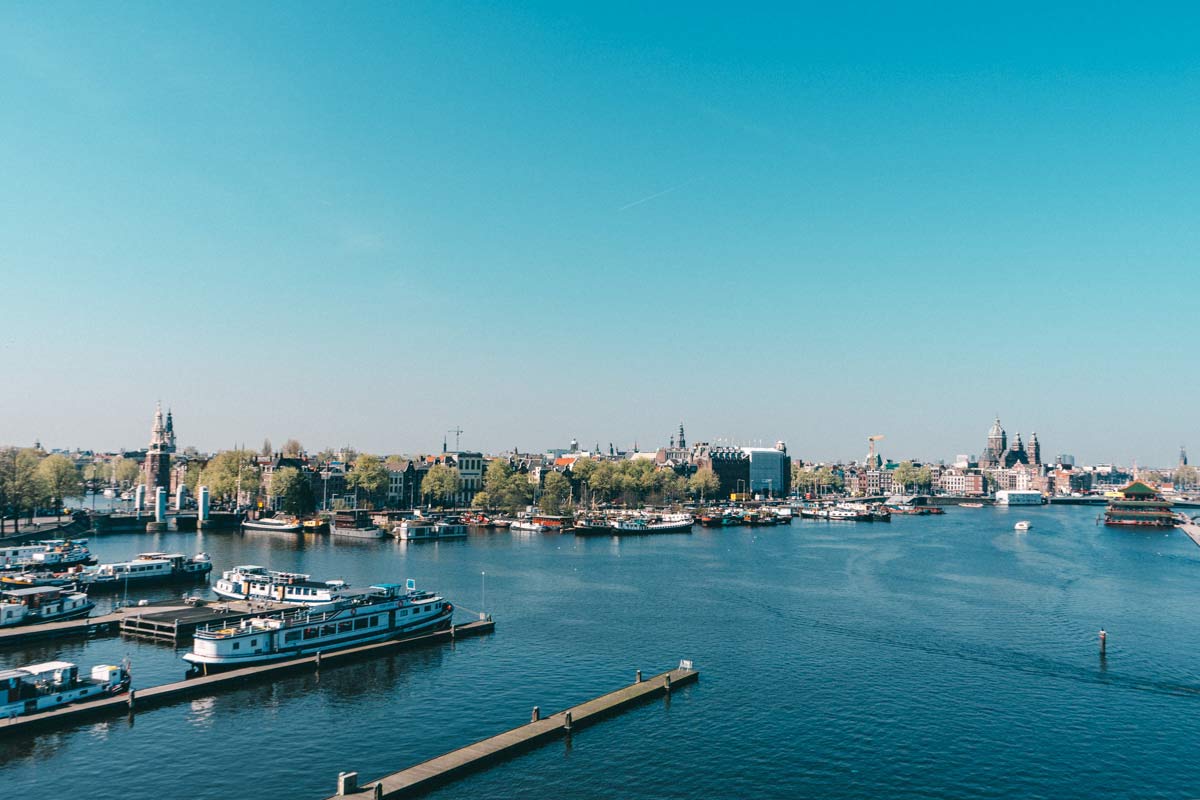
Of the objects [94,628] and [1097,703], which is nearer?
[1097,703]

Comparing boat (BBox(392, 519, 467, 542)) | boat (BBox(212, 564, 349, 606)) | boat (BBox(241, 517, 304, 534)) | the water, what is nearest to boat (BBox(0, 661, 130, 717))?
the water

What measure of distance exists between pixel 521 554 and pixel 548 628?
201ft

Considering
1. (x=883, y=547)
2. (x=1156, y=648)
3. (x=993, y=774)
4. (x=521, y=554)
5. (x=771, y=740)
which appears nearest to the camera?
(x=993, y=774)

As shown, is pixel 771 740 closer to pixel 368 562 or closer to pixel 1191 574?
pixel 368 562

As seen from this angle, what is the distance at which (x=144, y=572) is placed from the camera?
105250 millimetres

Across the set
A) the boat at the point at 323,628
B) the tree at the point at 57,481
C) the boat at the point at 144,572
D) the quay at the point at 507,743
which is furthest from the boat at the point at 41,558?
the quay at the point at 507,743

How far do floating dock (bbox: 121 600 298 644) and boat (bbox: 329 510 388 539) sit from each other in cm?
9040

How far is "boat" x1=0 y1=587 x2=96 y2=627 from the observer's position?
76250 mm

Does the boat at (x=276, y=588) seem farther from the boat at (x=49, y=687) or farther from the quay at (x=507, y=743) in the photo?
the quay at (x=507, y=743)

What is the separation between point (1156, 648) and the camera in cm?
7519

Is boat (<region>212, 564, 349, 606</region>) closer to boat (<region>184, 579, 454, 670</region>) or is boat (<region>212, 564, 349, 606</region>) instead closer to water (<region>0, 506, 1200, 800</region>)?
boat (<region>184, 579, 454, 670</region>)

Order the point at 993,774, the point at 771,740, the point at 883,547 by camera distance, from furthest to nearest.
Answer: the point at 883,547 → the point at 771,740 → the point at 993,774

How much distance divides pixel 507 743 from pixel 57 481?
180015 mm

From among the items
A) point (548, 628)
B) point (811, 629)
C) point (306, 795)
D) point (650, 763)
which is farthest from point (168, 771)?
point (811, 629)
